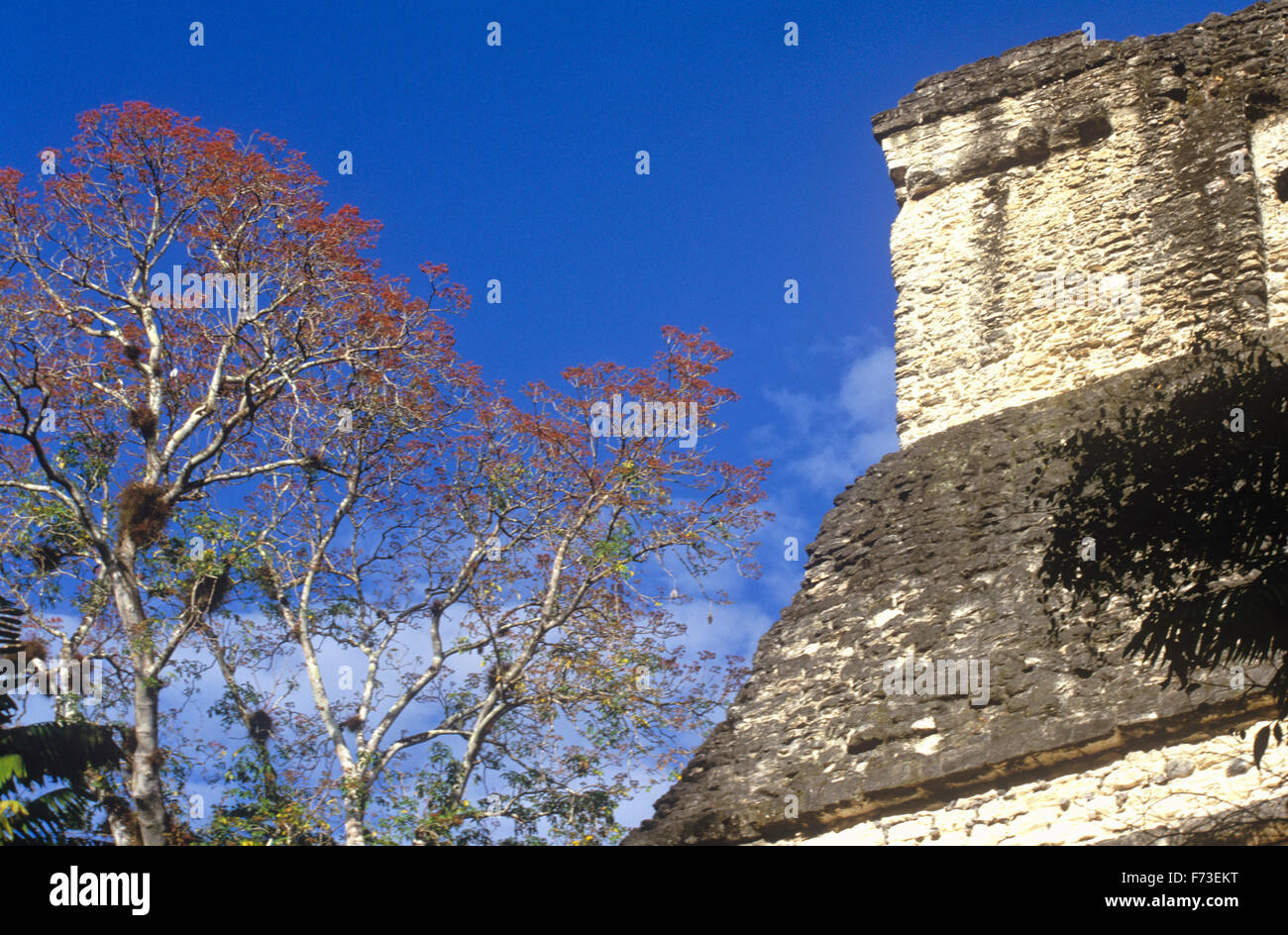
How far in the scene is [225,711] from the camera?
12.3m

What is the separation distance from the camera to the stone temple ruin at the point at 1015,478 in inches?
306

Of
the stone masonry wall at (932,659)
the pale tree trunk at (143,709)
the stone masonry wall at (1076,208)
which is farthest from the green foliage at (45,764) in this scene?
the stone masonry wall at (1076,208)

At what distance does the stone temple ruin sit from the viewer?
7.77 m

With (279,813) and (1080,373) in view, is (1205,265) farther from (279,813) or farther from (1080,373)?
(279,813)

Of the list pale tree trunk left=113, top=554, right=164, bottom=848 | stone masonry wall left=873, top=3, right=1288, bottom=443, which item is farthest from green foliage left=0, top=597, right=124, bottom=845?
stone masonry wall left=873, top=3, right=1288, bottom=443

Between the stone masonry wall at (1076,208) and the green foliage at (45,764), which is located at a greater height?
the stone masonry wall at (1076,208)

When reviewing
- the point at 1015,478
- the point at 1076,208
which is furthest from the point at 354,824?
the point at 1076,208

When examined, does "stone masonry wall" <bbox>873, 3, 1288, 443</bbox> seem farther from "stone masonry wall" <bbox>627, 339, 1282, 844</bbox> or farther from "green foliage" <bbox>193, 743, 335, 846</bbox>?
"green foliage" <bbox>193, 743, 335, 846</bbox>

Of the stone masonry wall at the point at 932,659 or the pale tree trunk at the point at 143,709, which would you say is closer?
the stone masonry wall at the point at 932,659

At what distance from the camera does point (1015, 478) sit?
34.4 feet

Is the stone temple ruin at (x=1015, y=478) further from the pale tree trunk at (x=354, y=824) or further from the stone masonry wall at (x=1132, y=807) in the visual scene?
the pale tree trunk at (x=354, y=824)

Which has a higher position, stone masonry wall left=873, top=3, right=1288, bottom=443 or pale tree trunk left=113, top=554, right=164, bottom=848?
stone masonry wall left=873, top=3, right=1288, bottom=443

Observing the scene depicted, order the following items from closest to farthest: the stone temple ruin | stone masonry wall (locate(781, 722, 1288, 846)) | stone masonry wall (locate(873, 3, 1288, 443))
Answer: stone masonry wall (locate(781, 722, 1288, 846)), the stone temple ruin, stone masonry wall (locate(873, 3, 1288, 443))

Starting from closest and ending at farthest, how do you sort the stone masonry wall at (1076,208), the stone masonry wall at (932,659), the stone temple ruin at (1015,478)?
the stone temple ruin at (1015,478) < the stone masonry wall at (932,659) < the stone masonry wall at (1076,208)
